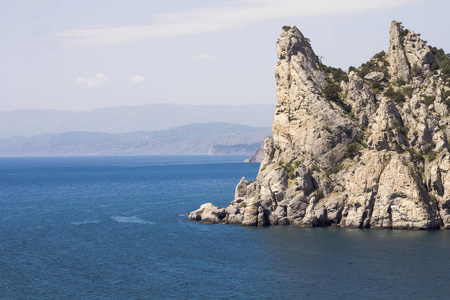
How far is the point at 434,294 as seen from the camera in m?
61.5

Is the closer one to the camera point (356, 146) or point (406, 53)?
point (356, 146)

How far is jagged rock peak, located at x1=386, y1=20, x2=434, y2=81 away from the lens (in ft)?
381

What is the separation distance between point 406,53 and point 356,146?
3012cm

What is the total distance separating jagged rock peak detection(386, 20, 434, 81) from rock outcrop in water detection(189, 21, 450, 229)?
0.22 metres

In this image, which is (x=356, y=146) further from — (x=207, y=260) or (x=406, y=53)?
(x=207, y=260)

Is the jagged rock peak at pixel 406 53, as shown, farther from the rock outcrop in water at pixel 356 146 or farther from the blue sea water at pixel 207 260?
the blue sea water at pixel 207 260

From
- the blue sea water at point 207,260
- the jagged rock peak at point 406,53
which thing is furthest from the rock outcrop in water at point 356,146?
the blue sea water at point 207,260

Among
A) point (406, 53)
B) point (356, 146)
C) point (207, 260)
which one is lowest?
point (207, 260)

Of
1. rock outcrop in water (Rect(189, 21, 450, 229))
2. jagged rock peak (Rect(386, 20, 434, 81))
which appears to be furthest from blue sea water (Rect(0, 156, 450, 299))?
jagged rock peak (Rect(386, 20, 434, 81))

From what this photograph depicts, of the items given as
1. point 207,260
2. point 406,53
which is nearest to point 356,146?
point 406,53

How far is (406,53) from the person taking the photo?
11906 cm

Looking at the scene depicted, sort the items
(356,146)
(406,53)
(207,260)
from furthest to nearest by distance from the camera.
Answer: (406,53), (356,146), (207,260)

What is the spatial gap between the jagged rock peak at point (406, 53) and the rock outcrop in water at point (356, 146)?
0.74 ft

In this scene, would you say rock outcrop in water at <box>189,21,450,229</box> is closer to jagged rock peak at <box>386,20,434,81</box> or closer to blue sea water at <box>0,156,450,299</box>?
jagged rock peak at <box>386,20,434,81</box>
